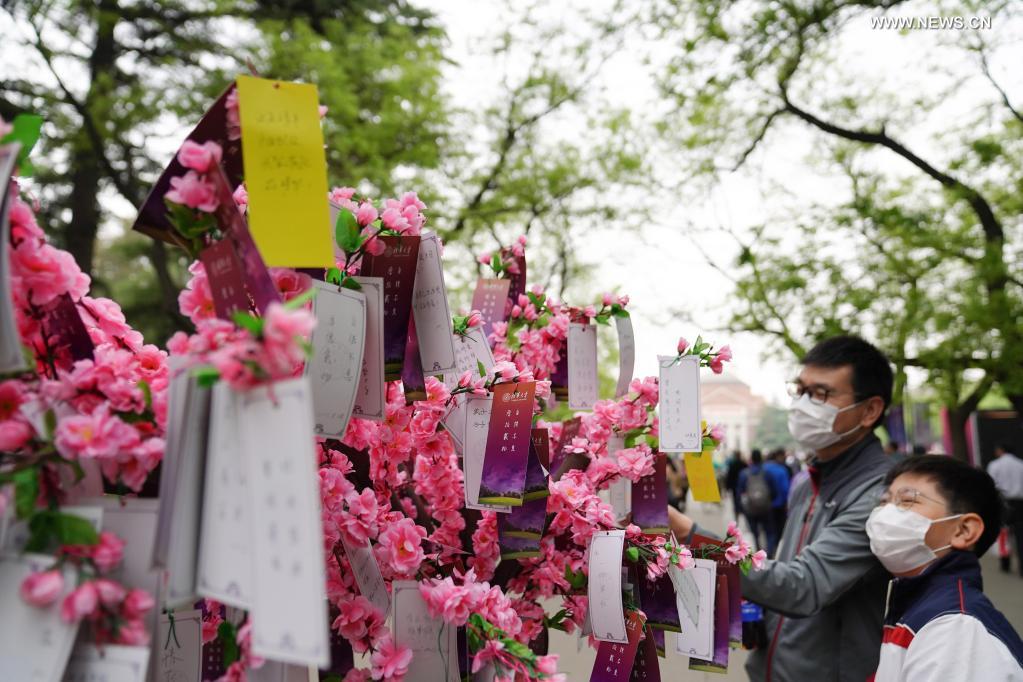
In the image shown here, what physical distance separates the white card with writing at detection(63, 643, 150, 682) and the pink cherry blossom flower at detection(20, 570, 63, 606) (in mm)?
84

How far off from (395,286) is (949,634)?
1.50 metres

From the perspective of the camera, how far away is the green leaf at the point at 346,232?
130 cm

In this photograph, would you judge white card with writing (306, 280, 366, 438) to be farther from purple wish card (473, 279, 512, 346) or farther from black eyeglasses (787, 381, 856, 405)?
black eyeglasses (787, 381, 856, 405)

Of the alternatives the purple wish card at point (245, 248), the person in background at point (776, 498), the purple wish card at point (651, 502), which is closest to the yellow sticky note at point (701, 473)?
the purple wish card at point (651, 502)

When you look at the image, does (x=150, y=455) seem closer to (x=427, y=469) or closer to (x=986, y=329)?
(x=427, y=469)

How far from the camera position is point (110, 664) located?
0.91m

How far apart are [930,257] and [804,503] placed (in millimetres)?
6756

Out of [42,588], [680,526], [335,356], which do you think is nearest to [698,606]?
[680,526]

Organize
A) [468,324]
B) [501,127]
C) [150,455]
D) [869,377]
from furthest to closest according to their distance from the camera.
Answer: [501,127] < [869,377] < [468,324] < [150,455]

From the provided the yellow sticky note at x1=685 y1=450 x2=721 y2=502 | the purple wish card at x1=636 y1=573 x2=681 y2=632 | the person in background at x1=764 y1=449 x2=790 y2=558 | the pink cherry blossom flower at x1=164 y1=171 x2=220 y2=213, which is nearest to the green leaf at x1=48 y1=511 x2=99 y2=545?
the pink cherry blossom flower at x1=164 y1=171 x2=220 y2=213

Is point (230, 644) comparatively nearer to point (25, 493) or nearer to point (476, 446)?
point (25, 493)

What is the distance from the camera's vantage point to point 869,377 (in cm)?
265

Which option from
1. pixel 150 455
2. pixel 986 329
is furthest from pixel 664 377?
pixel 986 329

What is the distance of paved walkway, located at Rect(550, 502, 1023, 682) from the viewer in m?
4.69
